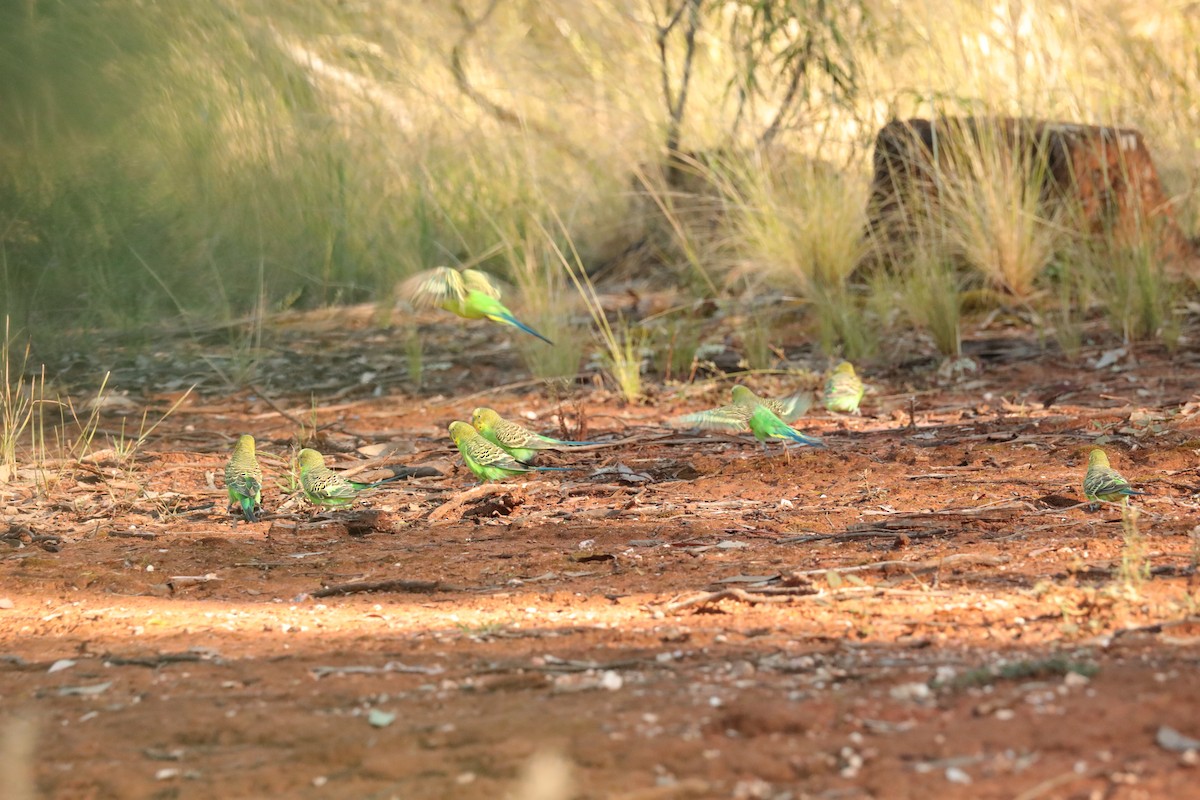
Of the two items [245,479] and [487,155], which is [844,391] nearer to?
[245,479]

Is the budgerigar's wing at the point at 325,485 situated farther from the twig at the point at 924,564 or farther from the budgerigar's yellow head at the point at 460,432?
the twig at the point at 924,564

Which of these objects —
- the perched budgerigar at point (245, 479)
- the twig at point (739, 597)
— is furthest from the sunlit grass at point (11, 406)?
the twig at point (739, 597)

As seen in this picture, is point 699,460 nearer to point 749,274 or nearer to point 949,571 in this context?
point 949,571

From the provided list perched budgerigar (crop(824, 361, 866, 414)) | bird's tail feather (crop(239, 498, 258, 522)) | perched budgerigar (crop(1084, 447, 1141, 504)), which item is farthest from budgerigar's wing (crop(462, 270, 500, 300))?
perched budgerigar (crop(1084, 447, 1141, 504))

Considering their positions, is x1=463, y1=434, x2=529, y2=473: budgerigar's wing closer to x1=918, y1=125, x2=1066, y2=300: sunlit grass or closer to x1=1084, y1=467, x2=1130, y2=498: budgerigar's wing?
x1=1084, y1=467, x2=1130, y2=498: budgerigar's wing

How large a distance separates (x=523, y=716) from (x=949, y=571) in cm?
121

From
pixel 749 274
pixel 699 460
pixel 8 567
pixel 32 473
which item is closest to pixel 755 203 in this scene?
pixel 749 274

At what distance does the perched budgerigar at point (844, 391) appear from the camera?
499cm

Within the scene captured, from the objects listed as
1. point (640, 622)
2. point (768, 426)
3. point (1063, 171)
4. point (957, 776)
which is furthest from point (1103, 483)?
point (1063, 171)

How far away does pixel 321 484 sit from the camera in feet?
12.6

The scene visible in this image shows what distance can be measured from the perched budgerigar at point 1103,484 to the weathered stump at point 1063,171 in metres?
3.47

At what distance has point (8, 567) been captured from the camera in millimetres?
3416

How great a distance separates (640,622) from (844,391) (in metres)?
2.49

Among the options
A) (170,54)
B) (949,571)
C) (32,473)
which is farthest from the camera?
(170,54)
